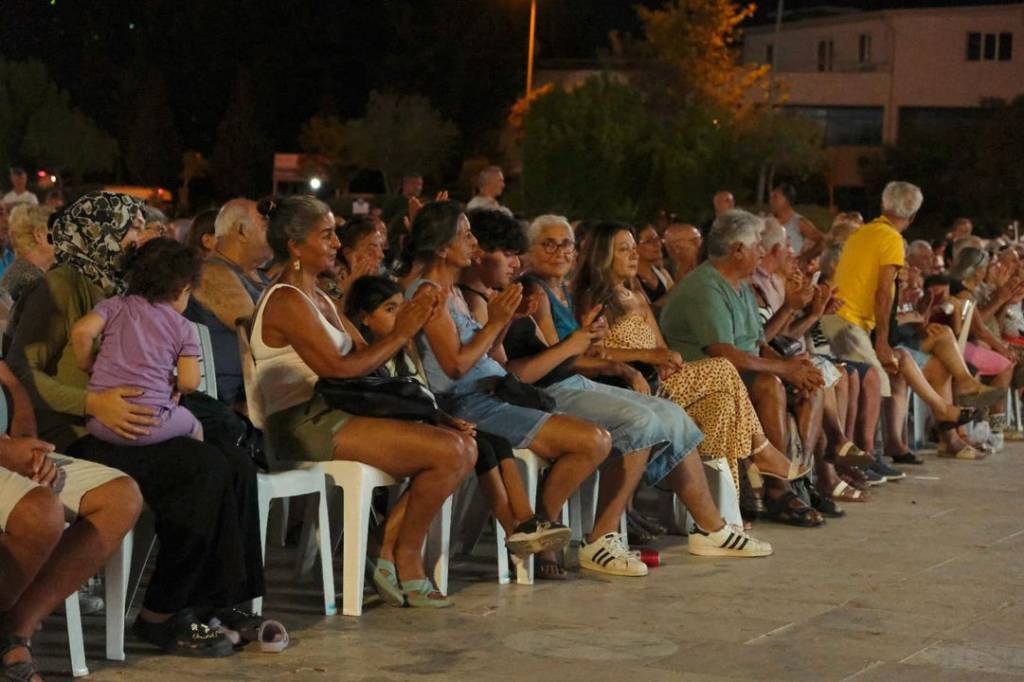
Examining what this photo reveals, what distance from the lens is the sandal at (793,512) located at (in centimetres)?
921

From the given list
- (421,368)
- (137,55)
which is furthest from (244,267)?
(137,55)

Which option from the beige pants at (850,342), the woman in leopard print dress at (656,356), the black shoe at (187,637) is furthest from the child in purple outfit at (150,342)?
the beige pants at (850,342)

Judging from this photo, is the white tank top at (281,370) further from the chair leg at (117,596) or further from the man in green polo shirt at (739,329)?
the man in green polo shirt at (739,329)

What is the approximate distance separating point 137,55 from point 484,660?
56345mm

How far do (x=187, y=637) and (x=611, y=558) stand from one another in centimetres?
228

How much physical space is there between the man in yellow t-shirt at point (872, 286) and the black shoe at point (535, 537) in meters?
4.45

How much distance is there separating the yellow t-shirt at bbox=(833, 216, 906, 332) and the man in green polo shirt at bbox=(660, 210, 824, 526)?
2.06 meters

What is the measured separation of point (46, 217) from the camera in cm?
845

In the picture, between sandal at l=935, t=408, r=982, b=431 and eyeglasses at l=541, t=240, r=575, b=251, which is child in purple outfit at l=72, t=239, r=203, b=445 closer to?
eyeglasses at l=541, t=240, r=575, b=251

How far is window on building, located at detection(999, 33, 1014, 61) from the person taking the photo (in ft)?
222

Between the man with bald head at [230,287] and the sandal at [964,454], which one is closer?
the man with bald head at [230,287]

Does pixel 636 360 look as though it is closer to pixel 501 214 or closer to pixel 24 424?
pixel 501 214

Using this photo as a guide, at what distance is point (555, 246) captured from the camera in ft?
26.7

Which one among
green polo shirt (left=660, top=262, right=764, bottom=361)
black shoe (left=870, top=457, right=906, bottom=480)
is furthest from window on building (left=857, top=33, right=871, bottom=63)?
green polo shirt (left=660, top=262, right=764, bottom=361)
